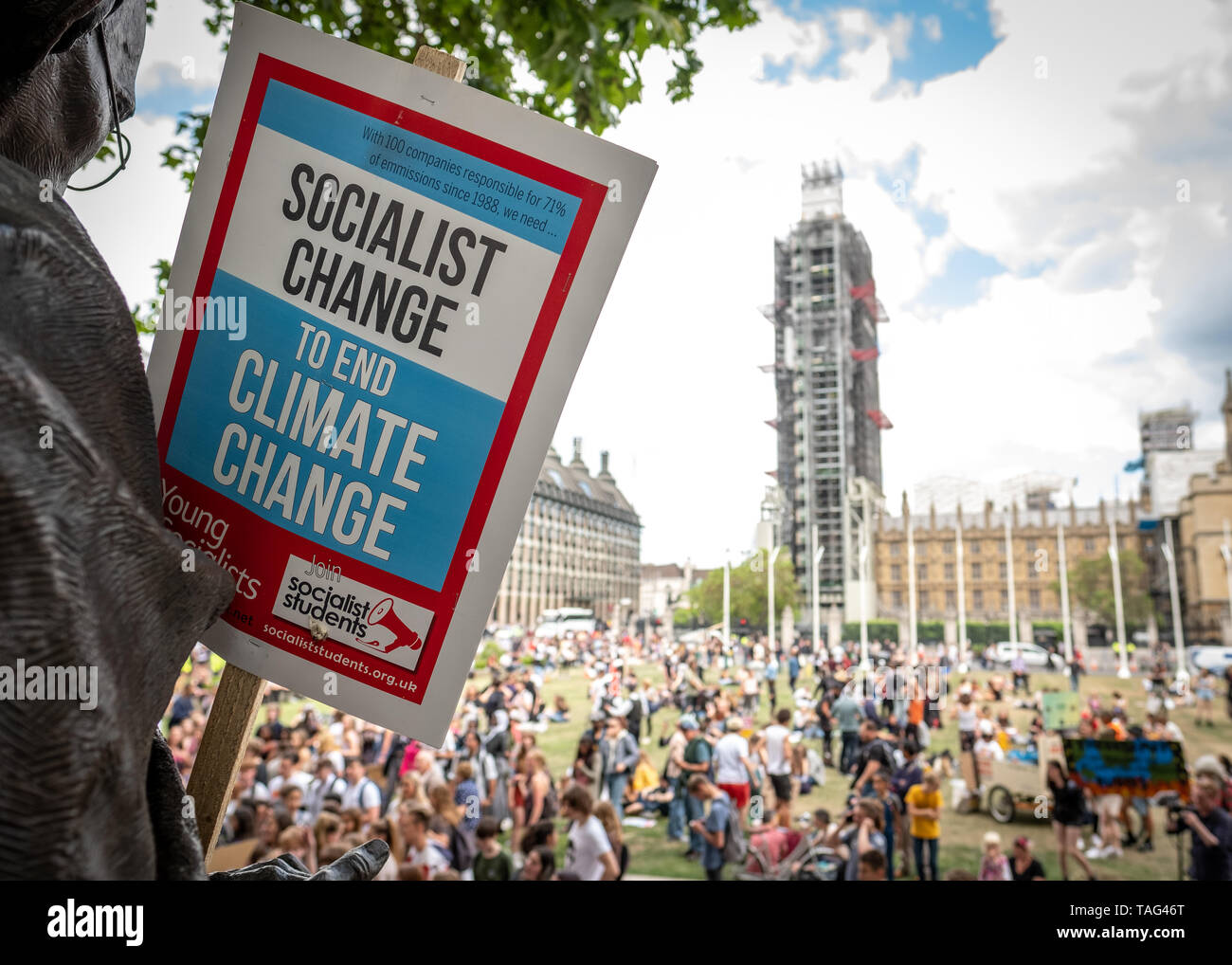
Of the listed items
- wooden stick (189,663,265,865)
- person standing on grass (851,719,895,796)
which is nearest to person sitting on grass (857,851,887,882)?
person standing on grass (851,719,895,796)

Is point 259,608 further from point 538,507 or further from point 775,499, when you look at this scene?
point 775,499

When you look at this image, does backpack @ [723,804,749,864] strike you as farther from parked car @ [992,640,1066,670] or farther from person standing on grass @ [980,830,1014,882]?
parked car @ [992,640,1066,670]

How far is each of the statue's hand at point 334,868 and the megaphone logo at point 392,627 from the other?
23cm

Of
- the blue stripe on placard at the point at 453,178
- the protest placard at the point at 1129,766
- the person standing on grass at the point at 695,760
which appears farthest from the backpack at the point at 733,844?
the blue stripe on placard at the point at 453,178

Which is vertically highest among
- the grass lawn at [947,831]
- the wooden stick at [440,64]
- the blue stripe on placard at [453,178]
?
the wooden stick at [440,64]

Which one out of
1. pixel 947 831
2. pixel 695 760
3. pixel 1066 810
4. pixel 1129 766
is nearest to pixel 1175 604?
pixel 947 831

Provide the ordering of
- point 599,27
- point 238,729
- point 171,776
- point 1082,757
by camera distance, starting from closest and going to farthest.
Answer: point 171,776, point 238,729, point 599,27, point 1082,757

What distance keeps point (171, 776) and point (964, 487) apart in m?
56.6

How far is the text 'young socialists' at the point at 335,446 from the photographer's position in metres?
1.03

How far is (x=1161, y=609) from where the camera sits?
124 feet

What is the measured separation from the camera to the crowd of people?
20.0 feet

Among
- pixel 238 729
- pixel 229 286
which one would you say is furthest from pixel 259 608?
pixel 229 286

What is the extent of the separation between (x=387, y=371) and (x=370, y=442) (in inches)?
3.6

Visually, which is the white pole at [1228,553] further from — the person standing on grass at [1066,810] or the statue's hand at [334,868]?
the statue's hand at [334,868]
